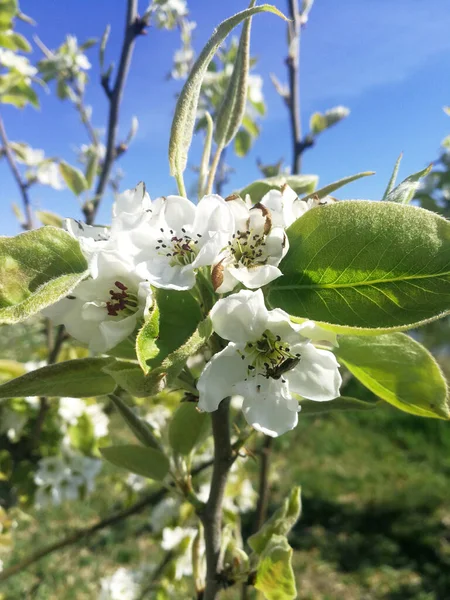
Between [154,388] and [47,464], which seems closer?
[154,388]

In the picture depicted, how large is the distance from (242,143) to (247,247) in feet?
5.75

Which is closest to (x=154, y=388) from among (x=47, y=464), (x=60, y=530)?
(x=47, y=464)

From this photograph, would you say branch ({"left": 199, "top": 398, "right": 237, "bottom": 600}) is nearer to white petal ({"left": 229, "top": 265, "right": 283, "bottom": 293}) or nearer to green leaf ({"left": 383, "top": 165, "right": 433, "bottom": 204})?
white petal ({"left": 229, "top": 265, "right": 283, "bottom": 293})

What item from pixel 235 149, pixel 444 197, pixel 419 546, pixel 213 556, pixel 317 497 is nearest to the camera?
pixel 213 556

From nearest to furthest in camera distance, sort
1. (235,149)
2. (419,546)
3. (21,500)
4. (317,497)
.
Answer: (21,500) → (235,149) → (419,546) → (317,497)

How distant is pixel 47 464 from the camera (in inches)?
67.9

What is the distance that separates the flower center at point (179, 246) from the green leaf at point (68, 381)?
148 millimetres

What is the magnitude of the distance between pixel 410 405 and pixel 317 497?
181 inches

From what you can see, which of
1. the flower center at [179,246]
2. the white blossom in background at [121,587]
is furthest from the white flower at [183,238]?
the white blossom in background at [121,587]

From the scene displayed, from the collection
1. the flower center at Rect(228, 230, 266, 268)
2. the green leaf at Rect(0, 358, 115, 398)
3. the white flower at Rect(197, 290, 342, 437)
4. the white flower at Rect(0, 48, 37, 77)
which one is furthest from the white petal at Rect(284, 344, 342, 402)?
the white flower at Rect(0, 48, 37, 77)

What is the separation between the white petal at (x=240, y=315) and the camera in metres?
0.56

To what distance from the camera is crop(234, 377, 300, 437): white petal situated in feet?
2.01

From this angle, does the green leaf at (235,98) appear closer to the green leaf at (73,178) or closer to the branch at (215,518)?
the branch at (215,518)

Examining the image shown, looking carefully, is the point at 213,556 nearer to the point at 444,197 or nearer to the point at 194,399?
the point at 194,399
